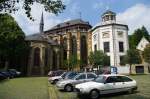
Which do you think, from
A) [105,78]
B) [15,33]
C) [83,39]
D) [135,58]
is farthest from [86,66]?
[105,78]

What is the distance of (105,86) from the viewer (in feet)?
61.2

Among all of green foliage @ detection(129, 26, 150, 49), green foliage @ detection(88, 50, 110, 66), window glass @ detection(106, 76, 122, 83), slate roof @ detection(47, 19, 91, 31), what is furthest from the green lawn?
green foliage @ detection(129, 26, 150, 49)

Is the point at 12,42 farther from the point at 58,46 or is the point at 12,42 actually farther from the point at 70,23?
the point at 70,23

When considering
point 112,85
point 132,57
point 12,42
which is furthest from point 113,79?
point 12,42

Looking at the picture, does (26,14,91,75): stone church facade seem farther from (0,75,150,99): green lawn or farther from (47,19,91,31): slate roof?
(0,75,150,99): green lawn

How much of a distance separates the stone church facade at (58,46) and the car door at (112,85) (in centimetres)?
5224

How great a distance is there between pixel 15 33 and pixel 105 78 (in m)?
45.8

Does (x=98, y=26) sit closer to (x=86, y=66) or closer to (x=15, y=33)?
(x=86, y=66)

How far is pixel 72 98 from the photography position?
19125mm

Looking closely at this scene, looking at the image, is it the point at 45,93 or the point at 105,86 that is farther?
the point at 45,93

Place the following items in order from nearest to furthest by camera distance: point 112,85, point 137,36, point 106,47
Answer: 1. point 112,85
2. point 106,47
3. point 137,36

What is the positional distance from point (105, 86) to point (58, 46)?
199 ft

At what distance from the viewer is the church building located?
226ft

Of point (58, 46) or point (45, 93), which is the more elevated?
point (58, 46)
